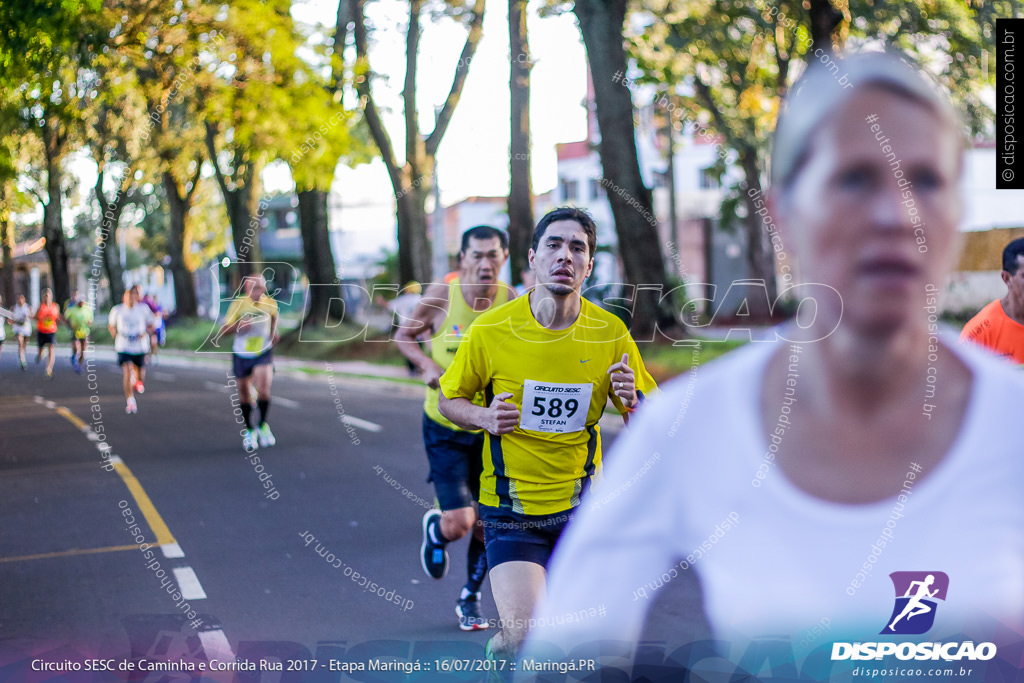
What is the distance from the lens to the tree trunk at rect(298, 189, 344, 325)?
17.4 feet

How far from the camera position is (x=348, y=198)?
776 centimetres

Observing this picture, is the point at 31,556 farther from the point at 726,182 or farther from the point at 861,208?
the point at 726,182

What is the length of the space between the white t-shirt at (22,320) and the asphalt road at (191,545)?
193 millimetres

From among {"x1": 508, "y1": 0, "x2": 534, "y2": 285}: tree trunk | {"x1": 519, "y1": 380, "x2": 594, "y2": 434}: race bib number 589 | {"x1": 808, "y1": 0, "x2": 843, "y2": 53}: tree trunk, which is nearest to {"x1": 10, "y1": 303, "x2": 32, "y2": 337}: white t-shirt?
{"x1": 519, "y1": 380, "x2": 594, "y2": 434}: race bib number 589

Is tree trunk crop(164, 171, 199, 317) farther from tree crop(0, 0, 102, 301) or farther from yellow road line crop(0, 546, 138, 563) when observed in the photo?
yellow road line crop(0, 546, 138, 563)

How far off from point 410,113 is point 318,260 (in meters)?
6.51

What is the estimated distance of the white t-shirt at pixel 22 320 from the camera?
14.9 ft

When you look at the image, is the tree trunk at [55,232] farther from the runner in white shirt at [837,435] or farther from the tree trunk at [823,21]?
the runner in white shirt at [837,435]

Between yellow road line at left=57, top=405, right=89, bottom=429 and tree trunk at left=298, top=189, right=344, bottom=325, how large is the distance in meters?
1.62

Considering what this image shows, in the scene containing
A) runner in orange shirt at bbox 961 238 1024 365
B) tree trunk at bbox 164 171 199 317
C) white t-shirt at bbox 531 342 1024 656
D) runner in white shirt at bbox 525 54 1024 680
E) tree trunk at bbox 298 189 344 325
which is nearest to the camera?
runner in white shirt at bbox 525 54 1024 680

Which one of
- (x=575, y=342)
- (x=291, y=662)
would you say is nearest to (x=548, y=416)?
(x=575, y=342)

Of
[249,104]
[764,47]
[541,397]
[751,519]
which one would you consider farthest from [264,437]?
[751,519]

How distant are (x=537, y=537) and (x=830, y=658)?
1.63m

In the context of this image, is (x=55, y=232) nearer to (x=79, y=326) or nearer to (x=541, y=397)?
(x=79, y=326)
